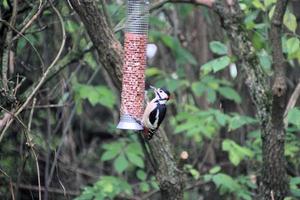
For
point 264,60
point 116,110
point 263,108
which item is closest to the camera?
point 263,108

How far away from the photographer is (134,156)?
15.6 ft

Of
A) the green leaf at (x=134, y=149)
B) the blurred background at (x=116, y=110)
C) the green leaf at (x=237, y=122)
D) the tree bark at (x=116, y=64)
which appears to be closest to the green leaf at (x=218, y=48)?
the blurred background at (x=116, y=110)

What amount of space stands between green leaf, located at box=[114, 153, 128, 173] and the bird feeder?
45.9 inches

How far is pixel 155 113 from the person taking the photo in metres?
3.34

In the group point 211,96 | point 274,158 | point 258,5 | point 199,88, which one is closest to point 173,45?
point 199,88

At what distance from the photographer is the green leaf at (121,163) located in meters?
4.64

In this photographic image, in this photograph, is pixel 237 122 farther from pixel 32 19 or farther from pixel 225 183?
pixel 32 19

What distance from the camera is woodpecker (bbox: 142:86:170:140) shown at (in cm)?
334

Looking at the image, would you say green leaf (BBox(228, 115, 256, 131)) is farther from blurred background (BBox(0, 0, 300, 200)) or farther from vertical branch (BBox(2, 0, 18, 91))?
vertical branch (BBox(2, 0, 18, 91))

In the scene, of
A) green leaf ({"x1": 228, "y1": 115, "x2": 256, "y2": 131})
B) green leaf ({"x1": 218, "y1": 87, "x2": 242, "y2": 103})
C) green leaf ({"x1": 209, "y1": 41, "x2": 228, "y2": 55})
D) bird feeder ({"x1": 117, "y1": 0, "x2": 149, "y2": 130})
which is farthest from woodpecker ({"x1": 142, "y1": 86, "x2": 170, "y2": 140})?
green leaf ({"x1": 218, "y1": 87, "x2": 242, "y2": 103})

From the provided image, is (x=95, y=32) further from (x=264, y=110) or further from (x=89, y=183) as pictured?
(x=89, y=183)

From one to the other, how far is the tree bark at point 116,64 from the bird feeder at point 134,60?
0.23 ft

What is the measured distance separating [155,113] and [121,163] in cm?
144

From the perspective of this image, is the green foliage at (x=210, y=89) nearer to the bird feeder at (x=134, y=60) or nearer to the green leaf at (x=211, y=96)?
the green leaf at (x=211, y=96)
